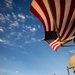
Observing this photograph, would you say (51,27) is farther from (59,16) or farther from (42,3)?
(42,3)

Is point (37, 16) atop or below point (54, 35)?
atop

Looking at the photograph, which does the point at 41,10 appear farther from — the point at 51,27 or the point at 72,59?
the point at 72,59

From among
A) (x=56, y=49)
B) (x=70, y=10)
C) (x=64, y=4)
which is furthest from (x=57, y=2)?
(x=56, y=49)

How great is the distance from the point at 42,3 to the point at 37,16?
4.20 ft

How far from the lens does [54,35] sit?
8.93 metres

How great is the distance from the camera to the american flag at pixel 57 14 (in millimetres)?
7297

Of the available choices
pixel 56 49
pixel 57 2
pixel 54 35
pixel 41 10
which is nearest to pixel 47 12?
pixel 41 10

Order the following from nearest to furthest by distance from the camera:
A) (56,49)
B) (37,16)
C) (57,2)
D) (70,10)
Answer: (57,2), (70,10), (37,16), (56,49)

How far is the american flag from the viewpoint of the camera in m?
7.30

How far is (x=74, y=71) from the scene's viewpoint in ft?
30.0

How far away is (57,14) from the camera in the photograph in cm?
789

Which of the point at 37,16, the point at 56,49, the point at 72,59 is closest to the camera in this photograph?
the point at 37,16

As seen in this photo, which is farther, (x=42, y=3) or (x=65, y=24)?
(x=65, y=24)

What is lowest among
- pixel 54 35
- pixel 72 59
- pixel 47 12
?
pixel 72 59
